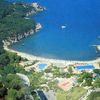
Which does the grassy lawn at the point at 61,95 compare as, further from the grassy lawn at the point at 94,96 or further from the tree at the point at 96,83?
the tree at the point at 96,83

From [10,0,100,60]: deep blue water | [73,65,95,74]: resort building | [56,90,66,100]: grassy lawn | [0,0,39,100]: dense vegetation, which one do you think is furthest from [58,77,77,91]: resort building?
[10,0,100,60]: deep blue water

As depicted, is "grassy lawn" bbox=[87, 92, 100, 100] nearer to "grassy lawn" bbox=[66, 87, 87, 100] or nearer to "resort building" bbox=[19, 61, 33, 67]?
"grassy lawn" bbox=[66, 87, 87, 100]

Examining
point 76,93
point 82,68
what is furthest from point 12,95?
point 82,68

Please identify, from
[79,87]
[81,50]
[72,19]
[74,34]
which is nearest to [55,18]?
[72,19]

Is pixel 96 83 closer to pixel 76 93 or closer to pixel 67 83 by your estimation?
pixel 76 93

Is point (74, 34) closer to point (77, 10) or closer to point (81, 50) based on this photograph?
point (81, 50)
